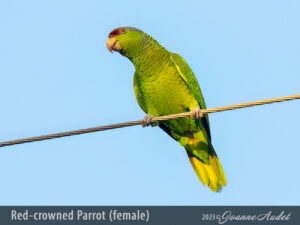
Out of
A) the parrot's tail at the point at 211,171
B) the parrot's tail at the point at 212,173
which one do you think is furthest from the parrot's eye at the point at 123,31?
the parrot's tail at the point at 212,173

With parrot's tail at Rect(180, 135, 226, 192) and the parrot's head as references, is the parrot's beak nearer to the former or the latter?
the parrot's head

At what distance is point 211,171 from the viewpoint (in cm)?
658

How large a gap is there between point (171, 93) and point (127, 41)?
122cm

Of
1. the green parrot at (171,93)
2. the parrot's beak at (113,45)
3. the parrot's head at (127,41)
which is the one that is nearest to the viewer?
the green parrot at (171,93)

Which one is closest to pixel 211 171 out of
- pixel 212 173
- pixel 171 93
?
pixel 212 173

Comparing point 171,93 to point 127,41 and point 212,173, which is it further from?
point 212,173

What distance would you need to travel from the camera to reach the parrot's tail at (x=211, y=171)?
650 centimetres

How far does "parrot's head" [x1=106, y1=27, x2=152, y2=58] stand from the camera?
649cm

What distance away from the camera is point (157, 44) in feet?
21.5

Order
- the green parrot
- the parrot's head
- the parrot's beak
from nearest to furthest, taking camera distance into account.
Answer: the green parrot
the parrot's head
the parrot's beak

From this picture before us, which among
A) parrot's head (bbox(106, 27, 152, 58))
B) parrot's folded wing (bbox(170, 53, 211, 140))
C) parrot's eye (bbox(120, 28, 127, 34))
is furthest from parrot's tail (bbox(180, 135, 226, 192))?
parrot's eye (bbox(120, 28, 127, 34))

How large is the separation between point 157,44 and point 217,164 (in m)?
2.20

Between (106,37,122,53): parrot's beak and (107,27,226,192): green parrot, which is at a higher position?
(106,37,122,53): parrot's beak

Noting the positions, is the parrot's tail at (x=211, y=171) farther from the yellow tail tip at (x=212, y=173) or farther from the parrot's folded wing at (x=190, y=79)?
the parrot's folded wing at (x=190, y=79)
